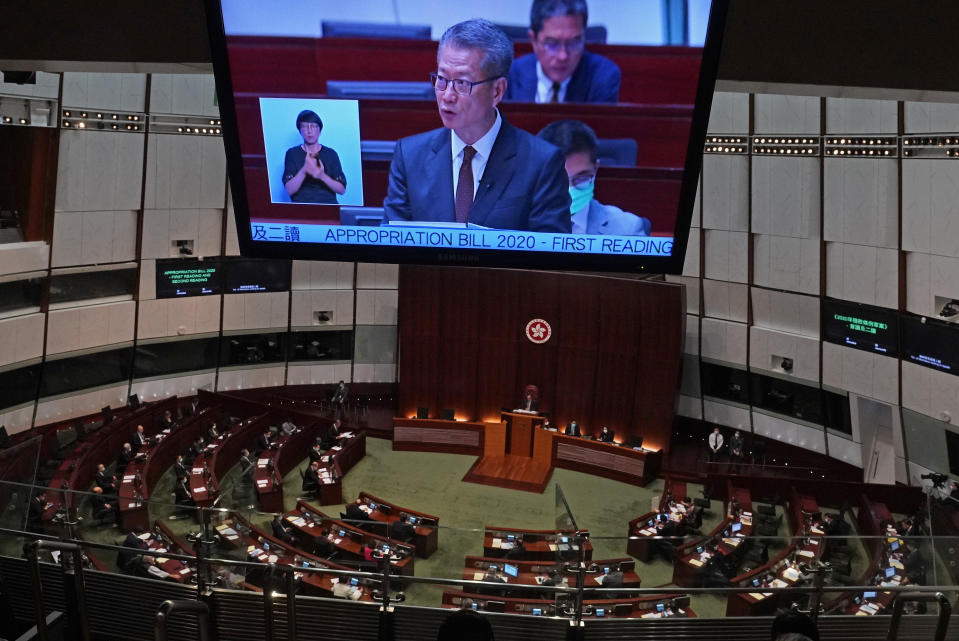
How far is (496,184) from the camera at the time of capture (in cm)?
387

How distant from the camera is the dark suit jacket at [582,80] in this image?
352 cm

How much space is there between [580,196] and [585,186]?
5 cm

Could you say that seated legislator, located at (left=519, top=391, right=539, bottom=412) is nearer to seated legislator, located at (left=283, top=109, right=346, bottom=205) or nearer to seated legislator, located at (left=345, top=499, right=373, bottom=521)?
seated legislator, located at (left=345, top=499, right=373, bottom=521)

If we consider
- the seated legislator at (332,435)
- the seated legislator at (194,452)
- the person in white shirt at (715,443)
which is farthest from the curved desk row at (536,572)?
the person in white shirt at (715,443)

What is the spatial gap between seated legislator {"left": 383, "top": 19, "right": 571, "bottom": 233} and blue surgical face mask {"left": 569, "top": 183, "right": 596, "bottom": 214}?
1.4 inches

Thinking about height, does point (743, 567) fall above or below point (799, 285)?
below

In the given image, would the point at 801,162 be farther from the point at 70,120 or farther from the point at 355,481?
the point at 70,120

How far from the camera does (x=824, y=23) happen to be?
3133mm

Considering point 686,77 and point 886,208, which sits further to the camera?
point 886,208

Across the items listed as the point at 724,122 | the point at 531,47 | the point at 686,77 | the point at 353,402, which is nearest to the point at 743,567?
the point at 686,77

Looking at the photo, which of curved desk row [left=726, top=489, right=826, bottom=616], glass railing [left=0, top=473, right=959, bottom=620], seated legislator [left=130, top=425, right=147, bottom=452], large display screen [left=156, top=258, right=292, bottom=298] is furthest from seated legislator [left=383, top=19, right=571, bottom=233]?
large display screen [left=156, top=258, right=292, bottom=298]

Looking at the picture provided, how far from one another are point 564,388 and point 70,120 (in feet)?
32.5

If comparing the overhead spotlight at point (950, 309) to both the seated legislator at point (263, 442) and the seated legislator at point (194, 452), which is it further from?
the seated legislator at point (194, 452)

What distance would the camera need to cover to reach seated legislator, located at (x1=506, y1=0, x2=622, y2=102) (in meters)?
3.45
